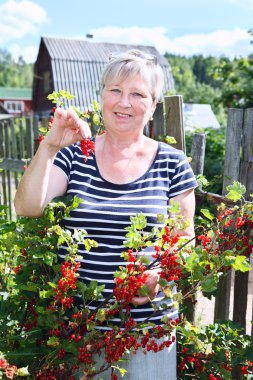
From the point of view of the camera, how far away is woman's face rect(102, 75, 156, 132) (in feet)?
6.24

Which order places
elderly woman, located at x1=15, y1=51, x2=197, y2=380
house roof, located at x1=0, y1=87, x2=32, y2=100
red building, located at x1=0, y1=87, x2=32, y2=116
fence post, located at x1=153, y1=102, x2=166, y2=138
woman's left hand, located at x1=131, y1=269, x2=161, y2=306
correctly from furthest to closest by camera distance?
house roof, located at x1=0, y1=87, x2=32, y2=100 < red building, located at x1=0, y1=87, x2=32, y2=116 < fence post, located at x1=153, y1=102, x2=166, y2=138 < elderly woman, located at x1=15, y1=51, x2=197, y2=380 < woman's left hand, located at x1=131, y1=269, x2=161, y2=306

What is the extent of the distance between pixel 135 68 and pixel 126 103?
0.43ft

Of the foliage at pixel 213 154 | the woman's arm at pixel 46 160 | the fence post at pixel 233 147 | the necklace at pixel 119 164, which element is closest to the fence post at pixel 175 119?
the fence post at pixel 233 147

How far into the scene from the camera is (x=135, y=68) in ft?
6.23

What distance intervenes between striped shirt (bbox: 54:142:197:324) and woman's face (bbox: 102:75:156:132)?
161 millimetres

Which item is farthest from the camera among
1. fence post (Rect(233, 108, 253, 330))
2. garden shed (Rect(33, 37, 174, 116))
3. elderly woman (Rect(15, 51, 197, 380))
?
garden shed (Rect(33, 37, 174, 116))

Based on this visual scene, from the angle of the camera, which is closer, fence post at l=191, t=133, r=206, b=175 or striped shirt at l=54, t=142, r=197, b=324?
striped shirt at l=54, t=142, r=197, b=324

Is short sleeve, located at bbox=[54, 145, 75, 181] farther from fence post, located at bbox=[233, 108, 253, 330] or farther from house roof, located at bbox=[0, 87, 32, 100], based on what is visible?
house roof, located at bbox=[0, 87, 32, 100]

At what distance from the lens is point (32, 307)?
2064 mm

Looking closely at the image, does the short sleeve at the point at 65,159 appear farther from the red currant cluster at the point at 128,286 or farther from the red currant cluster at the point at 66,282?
the red currant cluster at the point at 128,286

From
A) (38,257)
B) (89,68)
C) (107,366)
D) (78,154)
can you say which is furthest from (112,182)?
(89,68)

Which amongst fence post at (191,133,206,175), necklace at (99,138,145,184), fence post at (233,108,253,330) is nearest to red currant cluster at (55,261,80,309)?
necklace at (99,138,145,184)

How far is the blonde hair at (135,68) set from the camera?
1.90m

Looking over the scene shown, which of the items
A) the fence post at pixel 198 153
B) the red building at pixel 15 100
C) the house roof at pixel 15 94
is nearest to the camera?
the fence post at pixel 198 153
